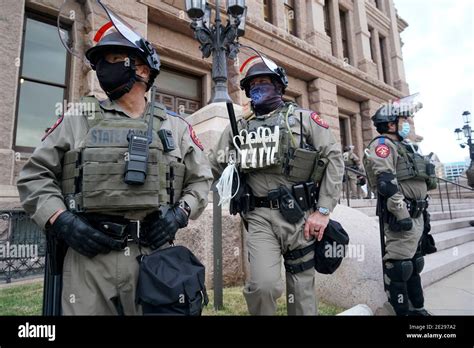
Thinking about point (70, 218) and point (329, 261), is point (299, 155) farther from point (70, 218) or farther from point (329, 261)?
point (70, 218)

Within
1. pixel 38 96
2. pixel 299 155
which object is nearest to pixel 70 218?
pixel 299 155

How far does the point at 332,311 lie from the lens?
307 cm

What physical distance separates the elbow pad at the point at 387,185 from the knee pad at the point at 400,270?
68 centimetres

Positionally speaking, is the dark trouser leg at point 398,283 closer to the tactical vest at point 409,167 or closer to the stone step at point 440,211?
the tactical vest at point 409,167

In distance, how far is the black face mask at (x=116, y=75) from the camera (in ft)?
5.76

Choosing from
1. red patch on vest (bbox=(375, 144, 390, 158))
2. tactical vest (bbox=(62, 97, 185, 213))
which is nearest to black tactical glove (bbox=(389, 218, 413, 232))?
red patch on vest (bbox=(375, 144, 390, 158))

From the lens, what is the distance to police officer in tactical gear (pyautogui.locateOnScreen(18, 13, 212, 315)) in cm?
148

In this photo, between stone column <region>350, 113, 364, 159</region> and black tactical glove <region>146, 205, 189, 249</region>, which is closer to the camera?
black tactical glove <region>146, 205, 189, 249</region>

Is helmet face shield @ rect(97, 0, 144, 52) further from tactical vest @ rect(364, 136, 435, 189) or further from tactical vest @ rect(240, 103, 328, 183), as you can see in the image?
tactical vest @ rect(364, 136, 435, 189)

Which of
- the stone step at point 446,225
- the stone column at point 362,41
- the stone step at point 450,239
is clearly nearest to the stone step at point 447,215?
the stone step at point 446,225

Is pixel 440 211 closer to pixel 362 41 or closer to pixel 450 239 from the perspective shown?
pixel 450 239
